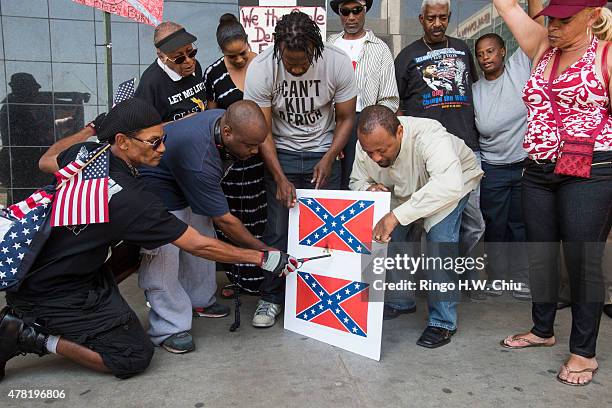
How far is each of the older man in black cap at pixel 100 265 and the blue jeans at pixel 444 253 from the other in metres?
1.11

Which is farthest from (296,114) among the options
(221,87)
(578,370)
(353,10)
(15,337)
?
(578,370)

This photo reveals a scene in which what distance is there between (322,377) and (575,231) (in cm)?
135

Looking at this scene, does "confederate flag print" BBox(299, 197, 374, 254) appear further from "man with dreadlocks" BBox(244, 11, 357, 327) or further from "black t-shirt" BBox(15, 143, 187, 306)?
"black t-shirt" BBox(15, 143, 187, 306)

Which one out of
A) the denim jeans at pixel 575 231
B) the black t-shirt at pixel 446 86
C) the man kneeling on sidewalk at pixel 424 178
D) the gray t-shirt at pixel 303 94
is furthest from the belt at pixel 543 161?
the gray t-shirt at pixel 303 94

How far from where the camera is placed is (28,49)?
5.07 meters

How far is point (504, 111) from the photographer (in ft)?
11.5

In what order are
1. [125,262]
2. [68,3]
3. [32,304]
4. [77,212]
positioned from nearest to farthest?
[77,212], [32,304], [125,262], [68,3]

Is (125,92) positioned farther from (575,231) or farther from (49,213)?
(575,231)

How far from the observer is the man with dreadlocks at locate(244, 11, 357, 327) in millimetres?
2906

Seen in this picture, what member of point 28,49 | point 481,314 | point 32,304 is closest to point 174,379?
point 32,304

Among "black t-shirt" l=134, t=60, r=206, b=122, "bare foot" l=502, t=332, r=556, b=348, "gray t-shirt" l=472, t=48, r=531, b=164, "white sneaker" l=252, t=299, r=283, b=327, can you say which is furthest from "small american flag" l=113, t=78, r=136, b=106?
"bare foot" l=502, t=332, r=556, b=348

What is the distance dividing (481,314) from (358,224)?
1245mm

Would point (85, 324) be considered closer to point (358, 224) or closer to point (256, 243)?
point (256, 243)

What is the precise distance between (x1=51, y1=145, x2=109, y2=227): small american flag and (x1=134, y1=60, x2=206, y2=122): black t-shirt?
3.15ft
